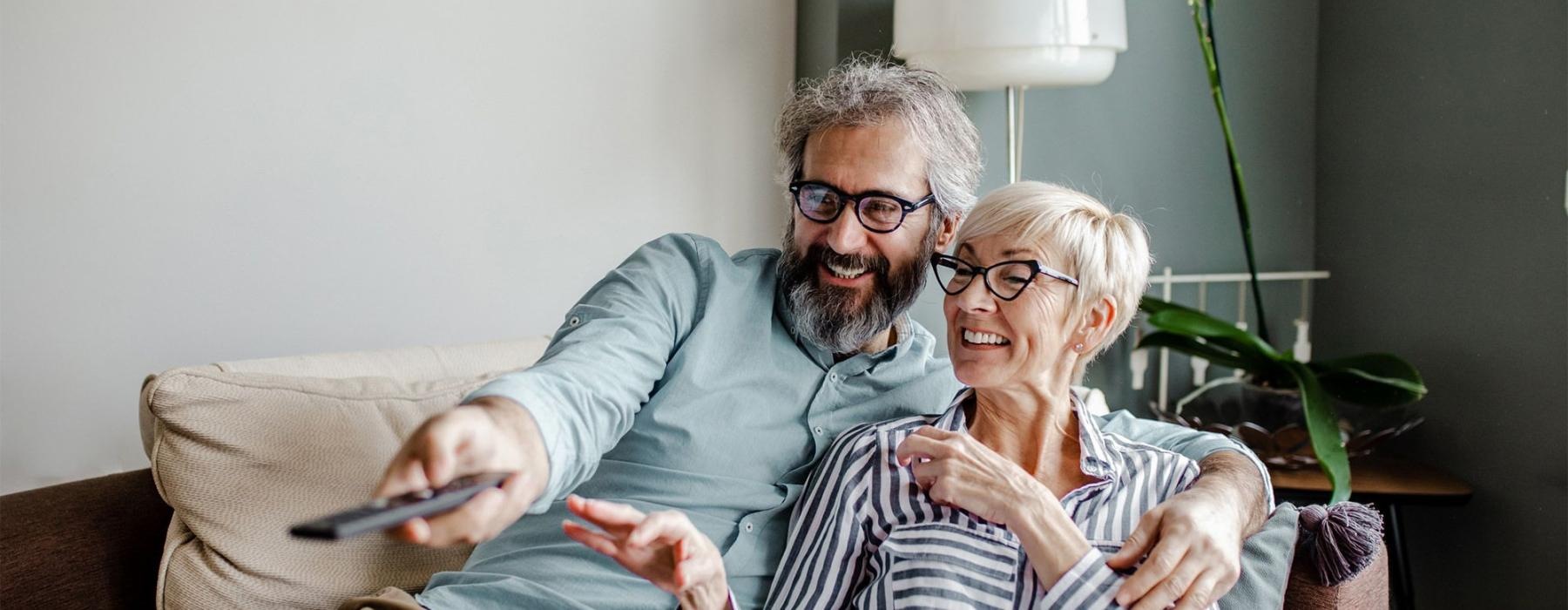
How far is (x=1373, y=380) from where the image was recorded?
88.7 inches

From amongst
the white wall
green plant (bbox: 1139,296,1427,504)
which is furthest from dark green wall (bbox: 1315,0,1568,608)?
the white wall

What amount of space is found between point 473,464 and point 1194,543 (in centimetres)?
75

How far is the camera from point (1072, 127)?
8.77 ft

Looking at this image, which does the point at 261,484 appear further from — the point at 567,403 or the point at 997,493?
the point at 997,493

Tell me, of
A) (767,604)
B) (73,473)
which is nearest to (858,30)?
(767,604)

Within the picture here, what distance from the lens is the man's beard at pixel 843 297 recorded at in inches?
60.0

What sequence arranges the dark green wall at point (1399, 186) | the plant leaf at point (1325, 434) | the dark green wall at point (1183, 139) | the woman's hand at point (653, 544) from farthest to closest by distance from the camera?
the dark green wall at point (1183, 139), the dark green wall at point (1399, 186), the plant leaf at point (1325, 434), the woman's hand at point (653, 544)

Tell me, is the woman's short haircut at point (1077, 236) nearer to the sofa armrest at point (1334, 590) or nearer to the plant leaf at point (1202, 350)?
the sofa armrest at point (1334, 590)

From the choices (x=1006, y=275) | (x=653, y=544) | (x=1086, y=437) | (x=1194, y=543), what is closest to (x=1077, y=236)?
(x=1006, y=275)

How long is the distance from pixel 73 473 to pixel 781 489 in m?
1.31

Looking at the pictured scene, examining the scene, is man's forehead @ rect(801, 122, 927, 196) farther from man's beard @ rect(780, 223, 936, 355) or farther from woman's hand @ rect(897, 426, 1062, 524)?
woman's hand @ rect(897, 426, 1062, 524)

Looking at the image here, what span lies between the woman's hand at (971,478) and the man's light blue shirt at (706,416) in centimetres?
23

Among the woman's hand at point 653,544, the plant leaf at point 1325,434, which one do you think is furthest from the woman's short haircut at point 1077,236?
the plant leaf at point 1325,434

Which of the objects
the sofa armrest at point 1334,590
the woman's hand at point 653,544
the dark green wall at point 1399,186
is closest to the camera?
the woman's hand at point 653,544
